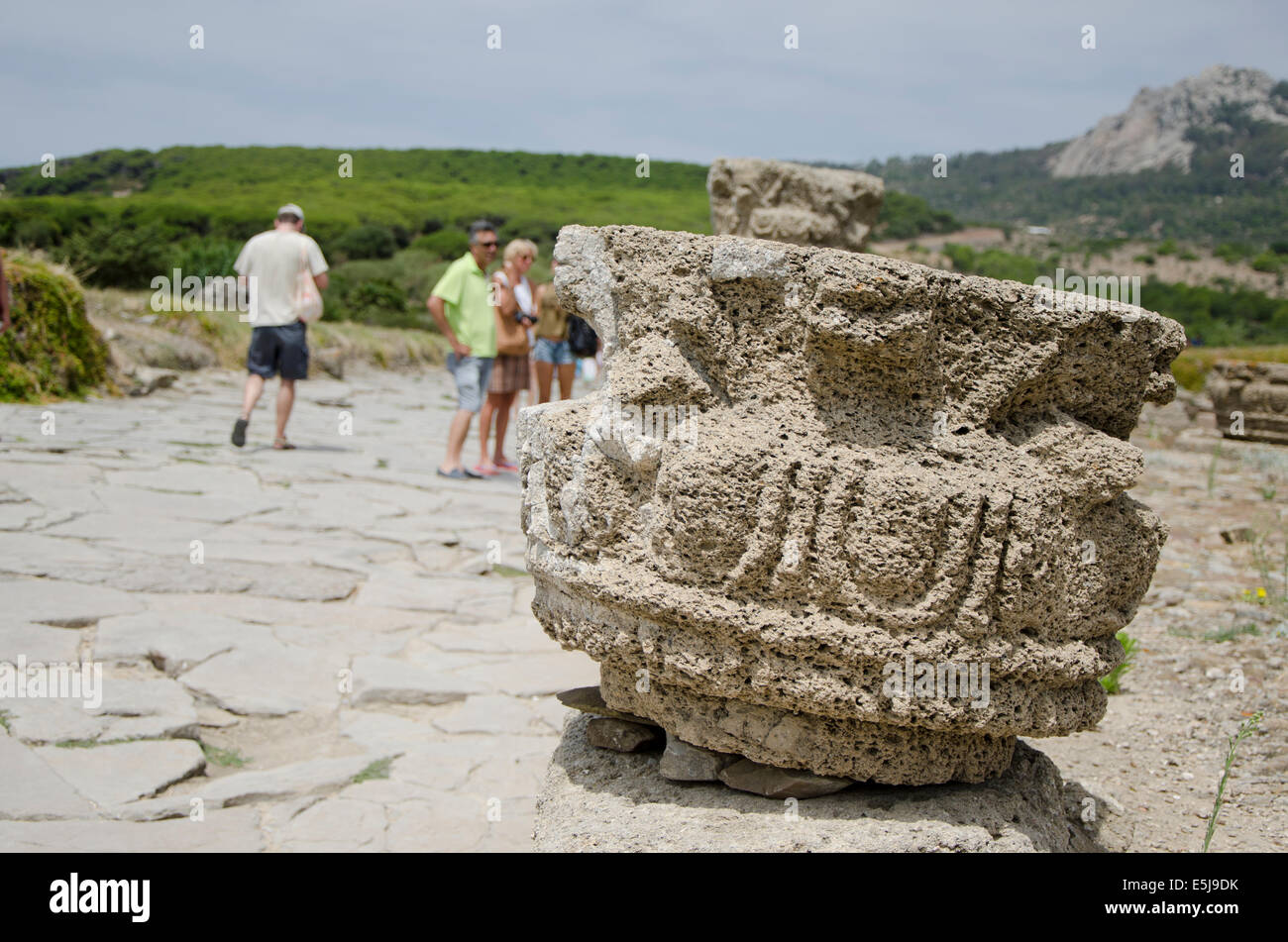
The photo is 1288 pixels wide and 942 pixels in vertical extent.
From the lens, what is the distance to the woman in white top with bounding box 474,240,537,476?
7.19m

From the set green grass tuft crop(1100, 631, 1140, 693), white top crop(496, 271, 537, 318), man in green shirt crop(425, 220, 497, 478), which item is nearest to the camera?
green grass tuft crop(1100, 631, 1140, 693)

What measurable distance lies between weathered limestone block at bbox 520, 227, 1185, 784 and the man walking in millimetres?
5337

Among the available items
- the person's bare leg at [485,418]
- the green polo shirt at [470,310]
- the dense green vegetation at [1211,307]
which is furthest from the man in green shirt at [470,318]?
the dense green vegetation at [1211,307]

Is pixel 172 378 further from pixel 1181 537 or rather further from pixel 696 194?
pixel 696 194

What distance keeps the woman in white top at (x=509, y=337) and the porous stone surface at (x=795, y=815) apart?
191 inches

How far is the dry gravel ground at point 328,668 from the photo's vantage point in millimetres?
2896

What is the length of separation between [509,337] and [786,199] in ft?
7.78

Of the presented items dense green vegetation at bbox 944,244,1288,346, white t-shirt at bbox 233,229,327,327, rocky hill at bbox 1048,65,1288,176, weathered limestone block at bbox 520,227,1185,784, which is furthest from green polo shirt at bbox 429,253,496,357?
rocky hill at bbox 1048,65,1288,176

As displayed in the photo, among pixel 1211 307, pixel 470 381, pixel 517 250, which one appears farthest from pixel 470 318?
pixel 1211 307

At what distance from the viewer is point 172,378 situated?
1074cm

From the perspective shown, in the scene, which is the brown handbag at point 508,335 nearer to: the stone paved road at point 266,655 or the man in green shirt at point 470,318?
the man in green shirt at point 470,318

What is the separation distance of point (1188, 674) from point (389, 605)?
3.39 meters

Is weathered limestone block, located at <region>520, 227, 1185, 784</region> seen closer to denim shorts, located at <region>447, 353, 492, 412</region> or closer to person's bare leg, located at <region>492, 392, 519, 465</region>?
denim shorts, located at <region>447, 353, 492, 412</region>
